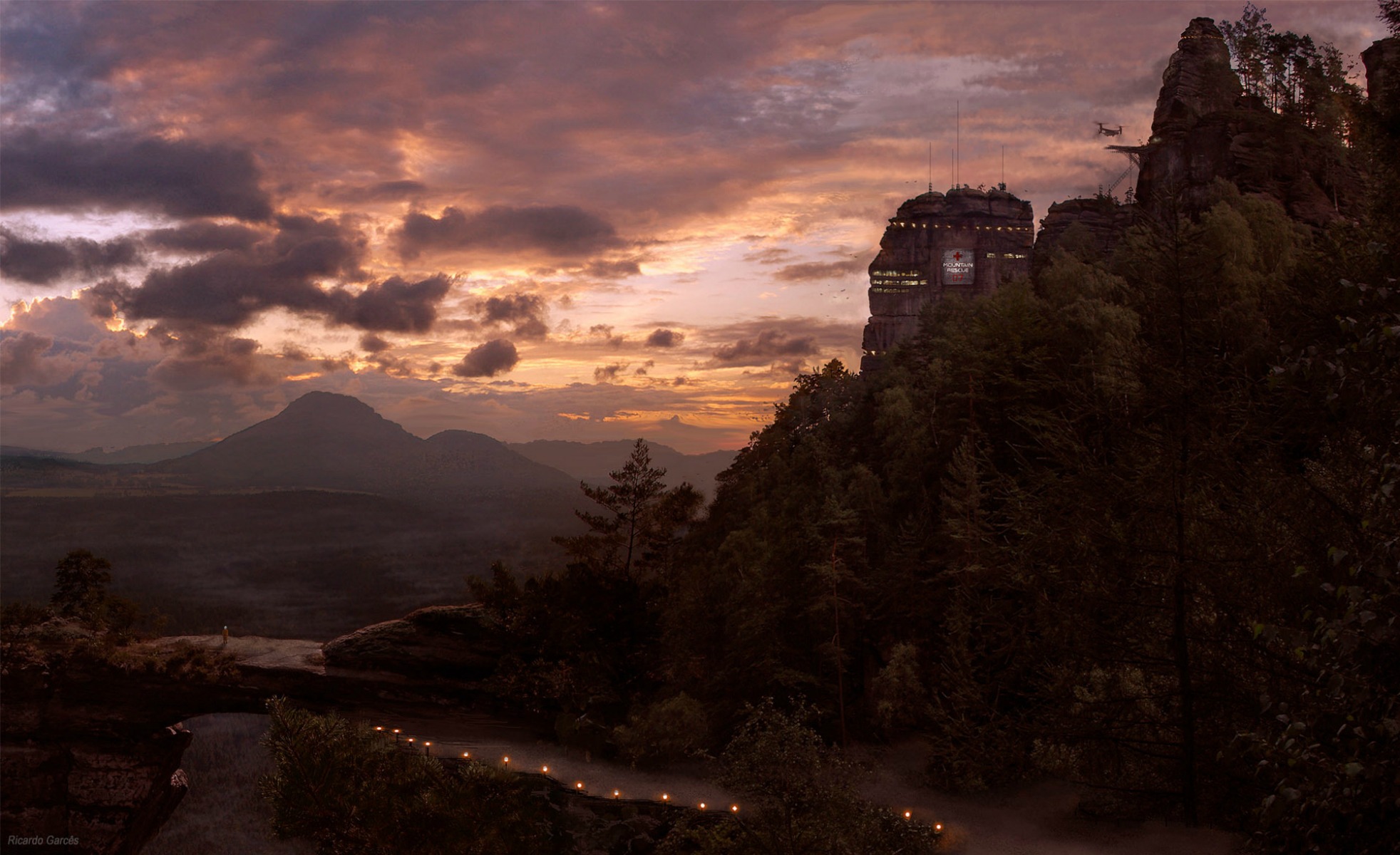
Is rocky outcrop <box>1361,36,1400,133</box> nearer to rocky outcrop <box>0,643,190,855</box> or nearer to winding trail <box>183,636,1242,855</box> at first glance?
winding trail <box>183,636,1242,855</box>

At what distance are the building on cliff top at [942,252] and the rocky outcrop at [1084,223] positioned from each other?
23.9 meters

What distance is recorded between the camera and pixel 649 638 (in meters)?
44.8

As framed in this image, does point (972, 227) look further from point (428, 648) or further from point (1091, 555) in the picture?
point (1091, 555)

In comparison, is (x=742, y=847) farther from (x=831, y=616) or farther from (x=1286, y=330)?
(x=1286, y=330)

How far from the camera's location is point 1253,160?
50.1m

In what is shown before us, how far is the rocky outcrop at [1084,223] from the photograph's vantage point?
7931cm

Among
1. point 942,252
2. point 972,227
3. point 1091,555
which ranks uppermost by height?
point 972,227

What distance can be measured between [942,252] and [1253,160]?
237ft

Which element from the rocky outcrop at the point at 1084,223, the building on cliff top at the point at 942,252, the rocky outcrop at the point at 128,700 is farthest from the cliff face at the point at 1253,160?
the building on cliff top at the point at 942,252

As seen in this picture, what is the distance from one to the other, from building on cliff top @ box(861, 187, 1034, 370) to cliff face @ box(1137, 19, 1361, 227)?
2389 inches

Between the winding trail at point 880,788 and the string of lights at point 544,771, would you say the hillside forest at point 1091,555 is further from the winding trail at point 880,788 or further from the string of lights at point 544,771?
the string of lights at point 544,771

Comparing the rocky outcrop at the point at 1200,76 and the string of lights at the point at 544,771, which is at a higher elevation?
the rocky outcrop at the point at 1200,76

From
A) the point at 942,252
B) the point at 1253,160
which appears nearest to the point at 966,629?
the point at 1253,160

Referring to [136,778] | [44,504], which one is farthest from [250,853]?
[44,504]
